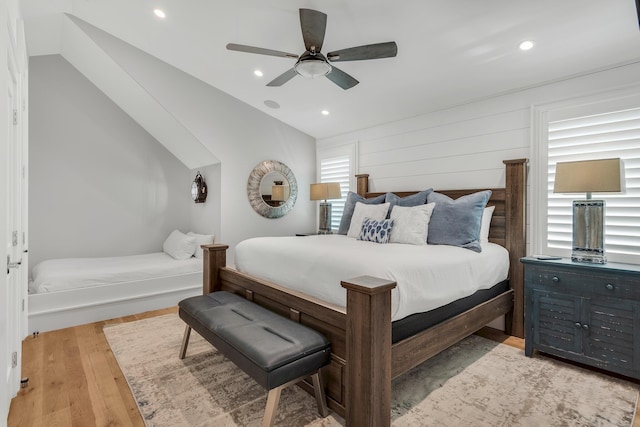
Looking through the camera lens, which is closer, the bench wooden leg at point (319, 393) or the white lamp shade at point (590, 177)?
the bench wooden leg at point (319, 393)

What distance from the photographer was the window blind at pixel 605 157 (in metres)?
2.53

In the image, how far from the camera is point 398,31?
272 cm

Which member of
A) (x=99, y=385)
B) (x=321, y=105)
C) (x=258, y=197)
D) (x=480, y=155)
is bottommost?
(x=99, y=385)

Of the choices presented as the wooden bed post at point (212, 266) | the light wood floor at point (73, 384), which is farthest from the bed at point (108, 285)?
the wooden bed post at point (212, 266)

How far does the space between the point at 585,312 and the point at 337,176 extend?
350 centimetres

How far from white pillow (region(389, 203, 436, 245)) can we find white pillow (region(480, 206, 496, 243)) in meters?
0.52

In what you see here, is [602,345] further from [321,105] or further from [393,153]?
[321,105]

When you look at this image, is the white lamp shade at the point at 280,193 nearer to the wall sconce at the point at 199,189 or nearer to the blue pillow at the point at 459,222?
the wall sconce at the point at 199,189

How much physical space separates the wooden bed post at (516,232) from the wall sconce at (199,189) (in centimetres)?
387

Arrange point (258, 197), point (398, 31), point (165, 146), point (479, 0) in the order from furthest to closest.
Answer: point (165, 146) → point (258, 197) → point (398, 31) → point (479, 0)

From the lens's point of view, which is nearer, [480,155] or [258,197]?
[480,155]

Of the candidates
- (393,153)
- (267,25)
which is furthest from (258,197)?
(267,25)

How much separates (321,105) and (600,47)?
2.83 m

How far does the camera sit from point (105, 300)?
3.52 m
